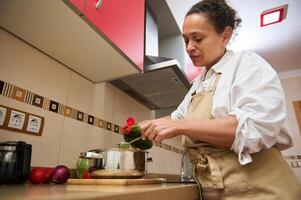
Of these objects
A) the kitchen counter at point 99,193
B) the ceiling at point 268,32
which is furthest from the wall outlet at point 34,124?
the ceiling at point 268,32

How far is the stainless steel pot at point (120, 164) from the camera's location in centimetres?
75

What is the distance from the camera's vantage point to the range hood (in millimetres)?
1249

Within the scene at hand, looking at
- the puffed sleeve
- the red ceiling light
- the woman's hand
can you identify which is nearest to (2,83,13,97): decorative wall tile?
the woman's hand

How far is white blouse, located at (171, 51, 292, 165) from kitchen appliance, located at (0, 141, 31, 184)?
62 cm

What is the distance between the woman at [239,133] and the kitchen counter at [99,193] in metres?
0.12

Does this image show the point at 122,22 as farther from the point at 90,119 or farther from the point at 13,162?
the point at 13,162

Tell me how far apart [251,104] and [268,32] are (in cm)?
185

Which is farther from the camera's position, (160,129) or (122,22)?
(122,22)

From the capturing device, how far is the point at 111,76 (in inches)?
45.3

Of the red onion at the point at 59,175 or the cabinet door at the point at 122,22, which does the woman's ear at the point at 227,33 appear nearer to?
the cabinet door at the point at 122,22

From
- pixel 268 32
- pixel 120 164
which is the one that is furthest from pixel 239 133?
pixel 268 32

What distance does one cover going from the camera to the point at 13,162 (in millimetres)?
692

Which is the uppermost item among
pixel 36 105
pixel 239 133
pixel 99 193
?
pixel 36 105

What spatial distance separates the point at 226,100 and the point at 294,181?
0.31m
